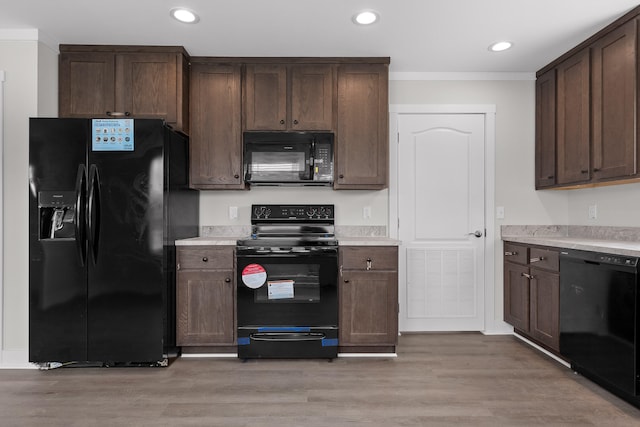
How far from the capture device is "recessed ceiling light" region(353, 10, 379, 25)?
2484 mm

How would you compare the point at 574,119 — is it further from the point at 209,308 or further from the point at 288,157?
the point at 209,308

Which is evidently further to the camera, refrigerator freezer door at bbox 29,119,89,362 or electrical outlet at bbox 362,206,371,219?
electrical outlet at bbox 362,206,371,219

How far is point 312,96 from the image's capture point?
3160 mm

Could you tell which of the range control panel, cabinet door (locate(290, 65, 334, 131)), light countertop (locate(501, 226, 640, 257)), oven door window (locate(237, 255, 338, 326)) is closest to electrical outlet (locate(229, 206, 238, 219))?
the range control panel

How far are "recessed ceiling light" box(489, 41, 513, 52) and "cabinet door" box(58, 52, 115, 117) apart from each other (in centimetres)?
307

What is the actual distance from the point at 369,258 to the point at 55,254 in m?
2.27

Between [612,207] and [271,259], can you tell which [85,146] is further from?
[612,207]

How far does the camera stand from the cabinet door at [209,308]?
288cm

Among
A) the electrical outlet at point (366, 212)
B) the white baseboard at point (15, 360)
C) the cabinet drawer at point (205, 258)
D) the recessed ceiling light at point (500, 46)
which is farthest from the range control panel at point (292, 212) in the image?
the white baseboard at point (15, 360)

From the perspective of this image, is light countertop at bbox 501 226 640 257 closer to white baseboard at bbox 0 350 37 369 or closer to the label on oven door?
→ the label on oven door

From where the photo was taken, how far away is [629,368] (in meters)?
Answer: 2.06

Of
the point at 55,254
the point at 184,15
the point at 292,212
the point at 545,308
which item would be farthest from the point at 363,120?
the point at 55,254

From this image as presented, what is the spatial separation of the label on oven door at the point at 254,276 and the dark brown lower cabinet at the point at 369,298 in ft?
1.96

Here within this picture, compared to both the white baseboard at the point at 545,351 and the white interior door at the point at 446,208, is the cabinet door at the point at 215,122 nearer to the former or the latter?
the white interior door at the point at 446,208
